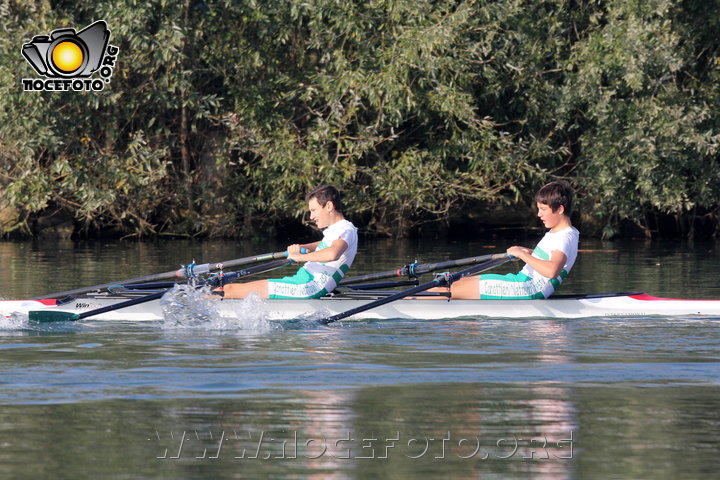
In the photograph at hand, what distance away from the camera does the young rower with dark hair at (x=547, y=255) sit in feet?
38.9

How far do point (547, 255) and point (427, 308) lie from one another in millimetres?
1312

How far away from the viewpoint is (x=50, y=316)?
1217cm

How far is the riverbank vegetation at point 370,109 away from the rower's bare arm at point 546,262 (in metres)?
14.0

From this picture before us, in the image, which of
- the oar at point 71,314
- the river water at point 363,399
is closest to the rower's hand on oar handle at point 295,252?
the river water at point 363,399

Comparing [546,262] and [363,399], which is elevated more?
[546,262]

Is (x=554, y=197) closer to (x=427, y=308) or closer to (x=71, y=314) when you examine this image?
(x=427, y=308)

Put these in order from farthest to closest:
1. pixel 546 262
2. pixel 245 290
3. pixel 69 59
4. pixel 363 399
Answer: pixel 69 59 < pixel 245 290 < pixel 546 262 < pixel 363 399

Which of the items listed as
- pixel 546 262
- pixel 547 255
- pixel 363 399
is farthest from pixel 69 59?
pixel 363 399

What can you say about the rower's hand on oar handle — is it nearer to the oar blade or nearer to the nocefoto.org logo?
the oar blade

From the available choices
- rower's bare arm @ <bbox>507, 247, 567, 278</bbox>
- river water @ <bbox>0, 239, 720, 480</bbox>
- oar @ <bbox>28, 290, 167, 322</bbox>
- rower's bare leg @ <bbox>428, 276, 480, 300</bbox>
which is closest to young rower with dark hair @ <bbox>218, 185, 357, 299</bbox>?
river water @ <bbox>0, 239, 720, 480</bbox>

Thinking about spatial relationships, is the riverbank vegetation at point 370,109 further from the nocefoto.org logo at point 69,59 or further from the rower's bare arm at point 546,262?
the rower's bare arm at point 546,262

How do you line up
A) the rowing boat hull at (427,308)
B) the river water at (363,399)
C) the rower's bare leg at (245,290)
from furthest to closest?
the rower's bare leg at (245,290)
the rowing boat hull at (427,308)
the river water at (363,399)

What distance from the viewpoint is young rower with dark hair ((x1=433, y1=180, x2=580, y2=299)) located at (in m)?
11.9
